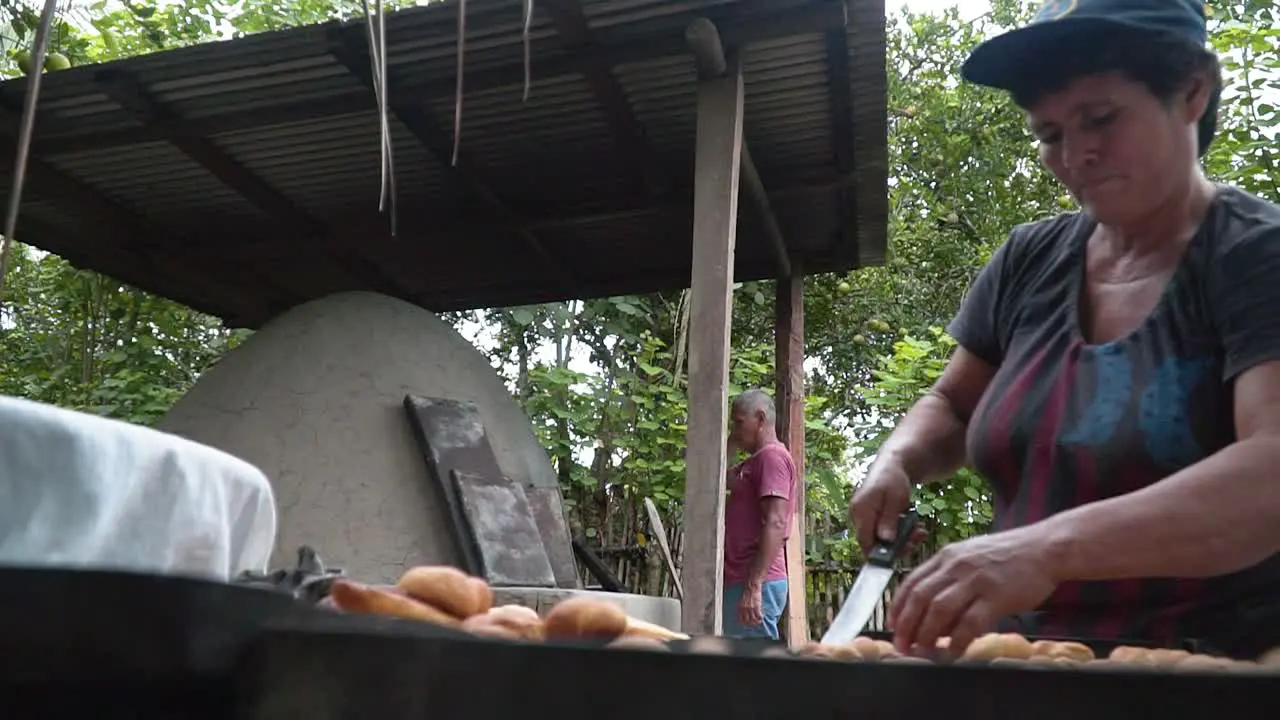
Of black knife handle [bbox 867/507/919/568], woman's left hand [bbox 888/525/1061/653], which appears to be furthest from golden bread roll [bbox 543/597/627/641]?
black knife handle [bbox 867/507/919/568]

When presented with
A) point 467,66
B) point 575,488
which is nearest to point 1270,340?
point 467,66

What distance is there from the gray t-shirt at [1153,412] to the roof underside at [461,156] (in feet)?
8.66

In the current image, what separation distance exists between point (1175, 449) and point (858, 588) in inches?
15.9

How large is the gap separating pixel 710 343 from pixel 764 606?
2172mm

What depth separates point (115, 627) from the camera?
1.91 feet

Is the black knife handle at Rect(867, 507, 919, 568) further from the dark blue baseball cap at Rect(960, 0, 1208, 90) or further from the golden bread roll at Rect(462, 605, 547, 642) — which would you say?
the golden bread roll at Rect(462, 605, 547, 642)

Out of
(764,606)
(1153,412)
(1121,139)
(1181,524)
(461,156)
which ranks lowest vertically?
(764,606)

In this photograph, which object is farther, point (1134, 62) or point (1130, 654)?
point (1134, 62)

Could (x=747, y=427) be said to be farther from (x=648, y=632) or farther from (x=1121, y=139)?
(x=648, y=632)

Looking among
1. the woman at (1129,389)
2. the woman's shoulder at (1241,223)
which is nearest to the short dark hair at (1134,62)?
the woman at (1129,389)

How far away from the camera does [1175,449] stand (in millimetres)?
1259

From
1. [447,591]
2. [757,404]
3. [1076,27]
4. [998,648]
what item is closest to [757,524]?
[757,404]

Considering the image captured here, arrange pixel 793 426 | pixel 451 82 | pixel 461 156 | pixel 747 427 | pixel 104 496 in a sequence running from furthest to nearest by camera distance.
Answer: pixel 793 426 < pixel 747 427 < pixel 461 156 < pixel 451 82 < pixel 104 496

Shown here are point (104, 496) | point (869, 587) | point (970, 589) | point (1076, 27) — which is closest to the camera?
point (970, 589)
